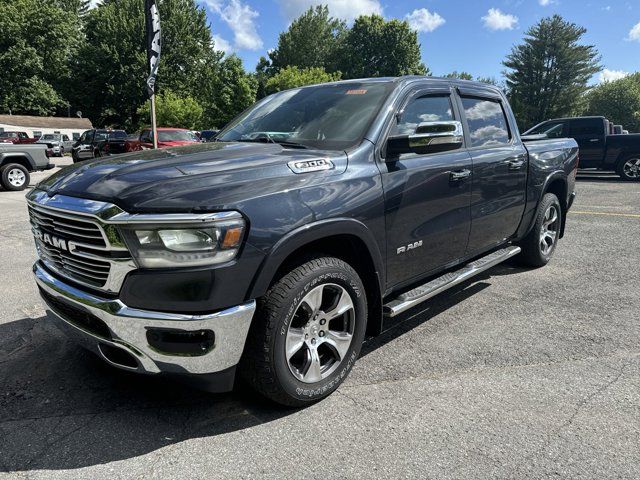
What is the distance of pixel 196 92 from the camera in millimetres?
54062

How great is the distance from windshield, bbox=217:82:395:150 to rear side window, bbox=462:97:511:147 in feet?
3.40

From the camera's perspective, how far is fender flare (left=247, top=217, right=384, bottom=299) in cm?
240

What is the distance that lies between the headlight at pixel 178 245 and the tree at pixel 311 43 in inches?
2957

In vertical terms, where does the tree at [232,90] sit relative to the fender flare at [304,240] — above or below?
above

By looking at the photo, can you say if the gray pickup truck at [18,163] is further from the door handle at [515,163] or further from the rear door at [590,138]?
the rear door at [590,138]

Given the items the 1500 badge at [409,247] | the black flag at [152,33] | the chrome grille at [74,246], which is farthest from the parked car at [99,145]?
the 1500 badge at [409,247]

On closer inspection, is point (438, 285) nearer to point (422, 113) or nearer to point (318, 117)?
point (422, 113)

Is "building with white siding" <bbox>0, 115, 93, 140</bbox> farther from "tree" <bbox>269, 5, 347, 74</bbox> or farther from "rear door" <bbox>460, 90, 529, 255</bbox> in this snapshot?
"rear door" <bbox>460, 90, 529, 255</bbox>

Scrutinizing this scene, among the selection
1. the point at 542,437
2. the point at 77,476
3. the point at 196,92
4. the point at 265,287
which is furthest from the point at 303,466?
the point at 196,92

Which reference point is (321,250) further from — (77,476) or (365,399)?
(77,476)

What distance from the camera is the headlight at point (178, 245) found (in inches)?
88.4

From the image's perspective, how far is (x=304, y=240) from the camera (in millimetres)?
2555

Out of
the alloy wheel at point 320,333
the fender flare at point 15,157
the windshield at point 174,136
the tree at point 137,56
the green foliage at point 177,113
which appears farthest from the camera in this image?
the tree at point 137,56

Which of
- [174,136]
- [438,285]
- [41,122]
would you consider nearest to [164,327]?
[438,285]
